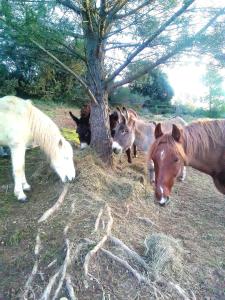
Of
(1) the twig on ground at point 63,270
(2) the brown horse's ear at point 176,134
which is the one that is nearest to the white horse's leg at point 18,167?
(1) the twig on ground at point 63,270

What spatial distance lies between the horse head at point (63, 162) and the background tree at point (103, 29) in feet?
3.14

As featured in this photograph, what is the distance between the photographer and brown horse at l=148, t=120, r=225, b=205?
364 centimetres

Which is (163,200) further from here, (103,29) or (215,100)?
(215,100)

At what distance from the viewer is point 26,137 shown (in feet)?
17.0

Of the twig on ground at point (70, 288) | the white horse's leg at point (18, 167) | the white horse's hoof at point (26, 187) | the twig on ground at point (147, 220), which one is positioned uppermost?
the white horse's leg at point (18, 167)

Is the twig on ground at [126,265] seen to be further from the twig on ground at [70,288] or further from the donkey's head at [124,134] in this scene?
the donkey's head at [124,134]

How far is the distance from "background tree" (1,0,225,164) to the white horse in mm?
923

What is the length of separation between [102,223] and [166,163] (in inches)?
45.8

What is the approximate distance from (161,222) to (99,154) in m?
1.93

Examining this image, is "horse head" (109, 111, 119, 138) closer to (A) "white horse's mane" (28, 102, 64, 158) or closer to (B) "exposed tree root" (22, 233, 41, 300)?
(A) "white horse's mane" (28, 102, 64, 158)

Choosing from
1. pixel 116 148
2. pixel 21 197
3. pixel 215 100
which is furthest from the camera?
pixel 215 100

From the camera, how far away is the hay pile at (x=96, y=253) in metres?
3.26

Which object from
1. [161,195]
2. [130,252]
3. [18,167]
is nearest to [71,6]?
[18,167]

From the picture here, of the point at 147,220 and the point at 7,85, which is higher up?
the point at 7,85
